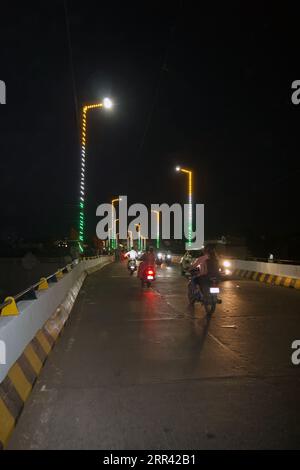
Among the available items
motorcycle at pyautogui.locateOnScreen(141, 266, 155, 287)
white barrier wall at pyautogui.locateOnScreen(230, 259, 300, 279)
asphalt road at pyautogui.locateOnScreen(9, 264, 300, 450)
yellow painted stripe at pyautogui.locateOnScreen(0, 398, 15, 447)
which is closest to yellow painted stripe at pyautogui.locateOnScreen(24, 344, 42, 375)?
asphalt road at pyautogui.locateOnScreen(9, 264, 300, 450)

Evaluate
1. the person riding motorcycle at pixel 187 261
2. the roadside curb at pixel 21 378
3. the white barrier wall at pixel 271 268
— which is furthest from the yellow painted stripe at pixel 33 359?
the person riding motorcycle at pixel 187 261

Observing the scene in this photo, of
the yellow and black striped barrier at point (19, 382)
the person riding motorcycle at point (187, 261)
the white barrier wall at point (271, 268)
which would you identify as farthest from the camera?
the person riding motorcycle at point (187, 261)

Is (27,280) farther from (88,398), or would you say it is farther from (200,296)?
(88,398)

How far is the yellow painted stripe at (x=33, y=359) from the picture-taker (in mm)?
7543

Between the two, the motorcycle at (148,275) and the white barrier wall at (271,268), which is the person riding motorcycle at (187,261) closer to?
the white barrier wall at (271,268)

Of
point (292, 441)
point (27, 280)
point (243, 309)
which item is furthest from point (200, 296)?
point (27, 280)

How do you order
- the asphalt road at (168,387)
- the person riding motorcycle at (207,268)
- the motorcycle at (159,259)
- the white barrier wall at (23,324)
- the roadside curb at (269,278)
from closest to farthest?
the asphalt road at (168,387) → the white barrier wall at (23,324) → the person riding motorcycle at (207,268) → the roadside curb at (269,278) → the motorcycle at (159,259)

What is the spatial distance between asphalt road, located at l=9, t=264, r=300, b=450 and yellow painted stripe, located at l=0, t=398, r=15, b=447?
0.07m

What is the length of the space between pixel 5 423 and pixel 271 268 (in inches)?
891

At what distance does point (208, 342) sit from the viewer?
10.0m

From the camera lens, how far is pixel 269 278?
87.2 feet

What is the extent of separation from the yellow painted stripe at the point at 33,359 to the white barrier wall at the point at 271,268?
54.5 ft

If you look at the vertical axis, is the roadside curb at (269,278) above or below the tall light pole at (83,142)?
below

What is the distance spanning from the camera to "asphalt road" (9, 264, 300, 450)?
17.1 ft
